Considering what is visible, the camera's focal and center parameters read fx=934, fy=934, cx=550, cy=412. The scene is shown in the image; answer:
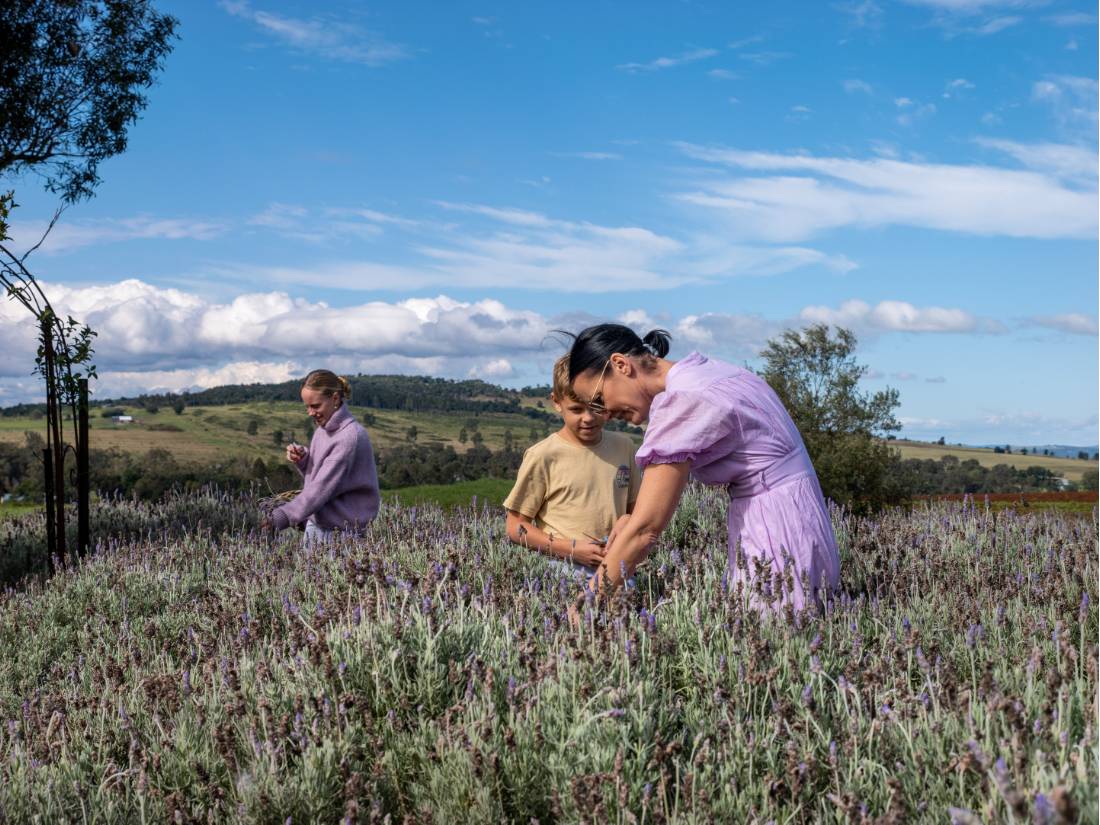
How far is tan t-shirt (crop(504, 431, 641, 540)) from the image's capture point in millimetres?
4746

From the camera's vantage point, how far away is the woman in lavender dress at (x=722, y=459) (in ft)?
10.4

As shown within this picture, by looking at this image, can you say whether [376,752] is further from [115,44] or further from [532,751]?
[115,44]

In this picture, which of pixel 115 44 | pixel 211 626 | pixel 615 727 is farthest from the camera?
pixel 115 44

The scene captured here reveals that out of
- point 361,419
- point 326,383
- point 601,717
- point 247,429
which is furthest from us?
point 361,419

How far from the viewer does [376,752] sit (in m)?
2.74

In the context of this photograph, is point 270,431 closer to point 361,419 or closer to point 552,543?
point 361,419

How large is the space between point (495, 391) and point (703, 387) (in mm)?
53808

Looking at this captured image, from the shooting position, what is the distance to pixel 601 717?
2.55 metres

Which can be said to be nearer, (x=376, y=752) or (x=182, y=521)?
(x=376, y=752)

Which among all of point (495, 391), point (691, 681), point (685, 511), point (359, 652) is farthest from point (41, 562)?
point (495, 391)

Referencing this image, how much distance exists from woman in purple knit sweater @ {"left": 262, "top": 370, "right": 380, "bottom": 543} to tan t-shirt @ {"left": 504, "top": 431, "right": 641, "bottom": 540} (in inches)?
92.2

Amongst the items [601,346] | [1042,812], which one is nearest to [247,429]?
[601,346]

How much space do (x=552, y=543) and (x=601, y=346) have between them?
47.0 inches

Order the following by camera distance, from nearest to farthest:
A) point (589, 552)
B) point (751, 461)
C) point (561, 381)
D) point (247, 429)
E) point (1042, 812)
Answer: point (1042, 812) < point (751, 461) < point (589, 552) < point (561, 381) < point (247, 429)
